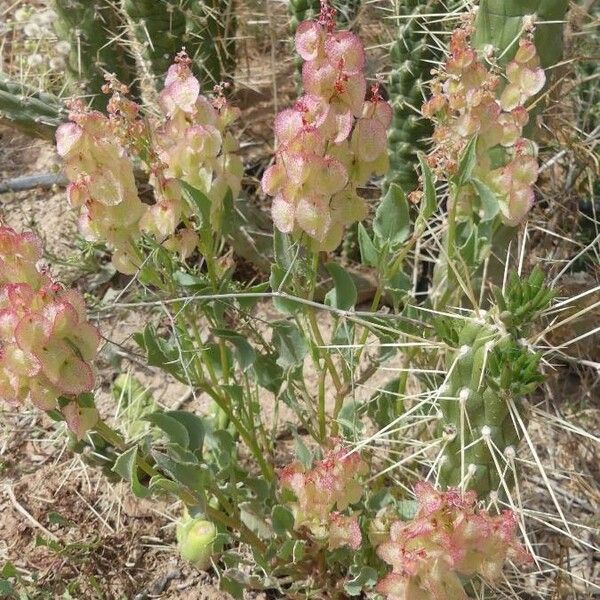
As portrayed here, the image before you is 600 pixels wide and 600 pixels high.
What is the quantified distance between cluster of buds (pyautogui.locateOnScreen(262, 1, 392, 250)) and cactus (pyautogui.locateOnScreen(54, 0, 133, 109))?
1012 mm

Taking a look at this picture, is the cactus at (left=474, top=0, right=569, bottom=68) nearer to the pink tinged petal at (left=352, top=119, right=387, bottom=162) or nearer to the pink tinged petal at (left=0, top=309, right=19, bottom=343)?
the pink tinged petal at (left=352, top=119, right=387, bottom=162)

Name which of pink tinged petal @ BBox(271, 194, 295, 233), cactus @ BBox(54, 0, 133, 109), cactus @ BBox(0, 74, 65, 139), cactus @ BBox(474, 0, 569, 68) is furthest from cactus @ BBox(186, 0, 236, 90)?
pink tinged petal @ BBox(271, 194, 295, 233)

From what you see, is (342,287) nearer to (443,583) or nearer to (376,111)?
(376,111)

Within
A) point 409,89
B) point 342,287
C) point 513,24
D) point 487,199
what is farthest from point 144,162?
point 409,89

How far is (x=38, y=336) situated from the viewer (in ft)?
2.73

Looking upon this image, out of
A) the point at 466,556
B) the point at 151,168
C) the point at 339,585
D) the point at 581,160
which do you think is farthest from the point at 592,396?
the point at 151,168

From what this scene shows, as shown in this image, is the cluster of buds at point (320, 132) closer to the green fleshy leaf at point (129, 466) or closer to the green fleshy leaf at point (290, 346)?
the green fleshy leaf at point (290, 346)

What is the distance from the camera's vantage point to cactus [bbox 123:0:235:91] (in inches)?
70.3

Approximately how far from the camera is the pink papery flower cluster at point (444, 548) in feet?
2.68

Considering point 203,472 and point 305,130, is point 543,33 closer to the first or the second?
point 305,130

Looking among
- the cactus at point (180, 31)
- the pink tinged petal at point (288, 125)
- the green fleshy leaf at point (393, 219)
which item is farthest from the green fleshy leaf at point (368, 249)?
the cactus at point (180, 31)

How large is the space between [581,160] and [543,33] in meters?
0.62

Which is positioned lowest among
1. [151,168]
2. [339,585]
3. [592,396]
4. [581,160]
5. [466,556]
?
[592,396]

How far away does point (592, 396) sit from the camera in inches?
70.4
